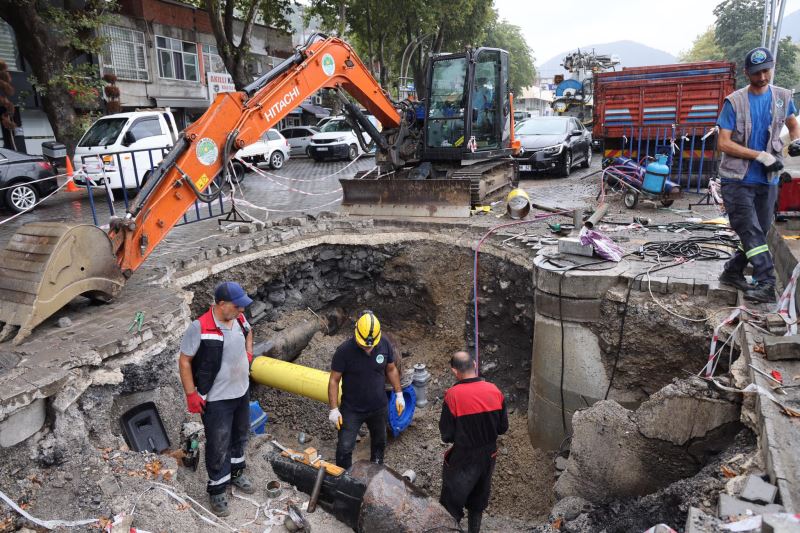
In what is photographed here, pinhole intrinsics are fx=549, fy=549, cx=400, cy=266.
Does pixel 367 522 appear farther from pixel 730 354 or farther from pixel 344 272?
pixel 344 272

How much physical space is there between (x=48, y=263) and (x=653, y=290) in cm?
574

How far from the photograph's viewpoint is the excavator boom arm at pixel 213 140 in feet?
19.2

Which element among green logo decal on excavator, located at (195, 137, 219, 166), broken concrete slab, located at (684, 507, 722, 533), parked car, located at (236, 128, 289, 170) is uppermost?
green logo decal on excavator, located at (195, 137, 219, 166)

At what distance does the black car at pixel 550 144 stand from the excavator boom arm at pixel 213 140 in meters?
6.96

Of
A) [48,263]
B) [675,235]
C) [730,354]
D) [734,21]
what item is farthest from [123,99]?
[734,21]

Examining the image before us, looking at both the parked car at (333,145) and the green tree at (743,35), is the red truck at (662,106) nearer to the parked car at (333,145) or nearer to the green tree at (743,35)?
the parked car at (333,145)

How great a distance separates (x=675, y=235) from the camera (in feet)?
24.8

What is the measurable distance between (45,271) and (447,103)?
7002 millimetres

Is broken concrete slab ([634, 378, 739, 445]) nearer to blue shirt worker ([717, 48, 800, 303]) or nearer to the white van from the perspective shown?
blue shirt worker ([717, 48, 800, 303])

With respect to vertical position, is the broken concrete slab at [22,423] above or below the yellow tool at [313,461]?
above

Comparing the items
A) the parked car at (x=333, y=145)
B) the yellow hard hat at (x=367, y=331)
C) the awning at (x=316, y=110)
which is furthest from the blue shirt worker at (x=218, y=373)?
the awning at (x=316, y=110)

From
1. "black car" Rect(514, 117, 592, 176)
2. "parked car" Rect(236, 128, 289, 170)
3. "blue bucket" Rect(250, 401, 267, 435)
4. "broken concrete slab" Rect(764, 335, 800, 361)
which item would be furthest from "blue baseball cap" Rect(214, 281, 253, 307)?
"parked car" Rect(236, 128, 289, 170)

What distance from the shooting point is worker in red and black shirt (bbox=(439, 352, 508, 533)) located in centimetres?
424

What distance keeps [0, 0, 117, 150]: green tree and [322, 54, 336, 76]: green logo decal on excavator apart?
8150mm
